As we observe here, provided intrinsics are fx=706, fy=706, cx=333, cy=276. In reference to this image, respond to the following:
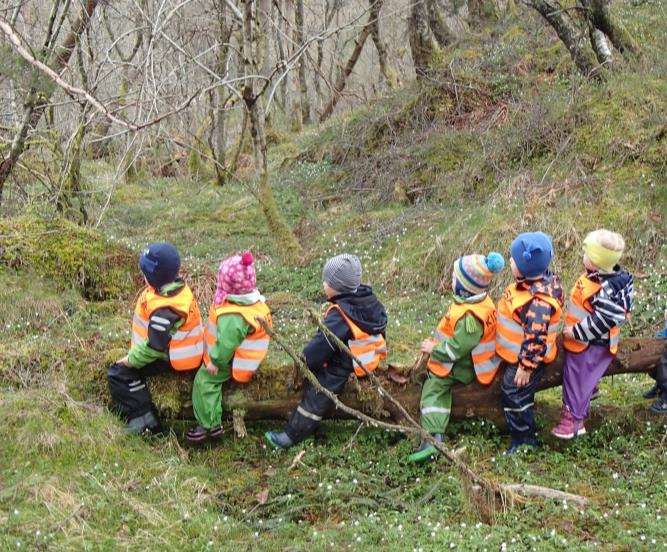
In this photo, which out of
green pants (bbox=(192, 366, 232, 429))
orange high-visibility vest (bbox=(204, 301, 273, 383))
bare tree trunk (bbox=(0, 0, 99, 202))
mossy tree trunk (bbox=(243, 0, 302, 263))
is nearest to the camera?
orange high-visibility vest (bbox=(204, 301, 273, 383))

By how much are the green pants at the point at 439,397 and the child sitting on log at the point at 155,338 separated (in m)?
1.94

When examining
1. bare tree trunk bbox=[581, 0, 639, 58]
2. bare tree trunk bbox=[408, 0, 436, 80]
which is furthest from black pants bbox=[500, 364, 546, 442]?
bare tree trunk bbox=[408, 0, 436, 80]

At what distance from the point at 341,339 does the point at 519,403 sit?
151 centimetres

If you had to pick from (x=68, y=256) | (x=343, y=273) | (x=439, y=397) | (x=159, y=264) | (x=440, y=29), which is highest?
(x=440, y=29)

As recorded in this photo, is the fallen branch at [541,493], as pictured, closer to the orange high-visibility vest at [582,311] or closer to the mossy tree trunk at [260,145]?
the orange high-visibility vest at [582,311]

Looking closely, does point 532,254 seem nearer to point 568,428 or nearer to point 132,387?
point 568,428

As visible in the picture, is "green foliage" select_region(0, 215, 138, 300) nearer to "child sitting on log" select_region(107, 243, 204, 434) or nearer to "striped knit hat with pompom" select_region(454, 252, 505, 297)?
"child sitting on log" select_region(107, 243, 204, 434)

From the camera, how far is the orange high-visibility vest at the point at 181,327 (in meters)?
5.72

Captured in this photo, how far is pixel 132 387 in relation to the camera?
5.98 m

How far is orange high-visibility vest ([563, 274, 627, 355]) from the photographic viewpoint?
5559 millimetres

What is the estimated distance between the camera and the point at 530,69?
15414 mm

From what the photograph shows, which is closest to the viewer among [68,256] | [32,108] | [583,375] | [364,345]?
[583,375]

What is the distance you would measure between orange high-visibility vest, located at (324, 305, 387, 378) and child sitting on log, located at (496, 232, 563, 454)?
975mm

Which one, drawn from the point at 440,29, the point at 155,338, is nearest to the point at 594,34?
the point at 440,29
